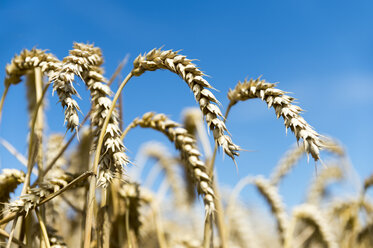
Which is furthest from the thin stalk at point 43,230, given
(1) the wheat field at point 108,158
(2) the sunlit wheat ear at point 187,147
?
(2) the sunlit wheat ear at point 187,147

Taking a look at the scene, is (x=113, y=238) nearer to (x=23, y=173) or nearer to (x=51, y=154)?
(x=23, y=173)

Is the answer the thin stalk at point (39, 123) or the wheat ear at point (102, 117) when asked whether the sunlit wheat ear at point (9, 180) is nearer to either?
the thin stalk at point (39, 123)

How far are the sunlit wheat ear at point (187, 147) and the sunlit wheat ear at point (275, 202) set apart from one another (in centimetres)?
125

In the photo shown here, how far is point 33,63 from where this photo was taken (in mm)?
1635

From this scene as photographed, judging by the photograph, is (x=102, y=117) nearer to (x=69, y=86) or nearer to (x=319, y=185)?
(x=69, y=86)

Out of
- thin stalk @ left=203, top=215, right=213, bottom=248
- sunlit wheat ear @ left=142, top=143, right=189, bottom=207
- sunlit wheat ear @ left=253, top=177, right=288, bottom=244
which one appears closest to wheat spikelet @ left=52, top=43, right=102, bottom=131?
thin stalk @ left=203, top=215, right=213, bottom=248

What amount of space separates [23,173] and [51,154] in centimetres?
91

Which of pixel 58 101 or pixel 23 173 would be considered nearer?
pixel 58 101

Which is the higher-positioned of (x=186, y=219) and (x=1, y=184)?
(x=186, y=219)

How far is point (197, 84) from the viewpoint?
1.27 m

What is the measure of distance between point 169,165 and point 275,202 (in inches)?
81.2

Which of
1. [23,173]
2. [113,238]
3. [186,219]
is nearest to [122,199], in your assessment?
[113,238]

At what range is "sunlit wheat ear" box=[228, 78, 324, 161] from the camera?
45.4 inches

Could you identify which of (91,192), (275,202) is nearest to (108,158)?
(91,192)
